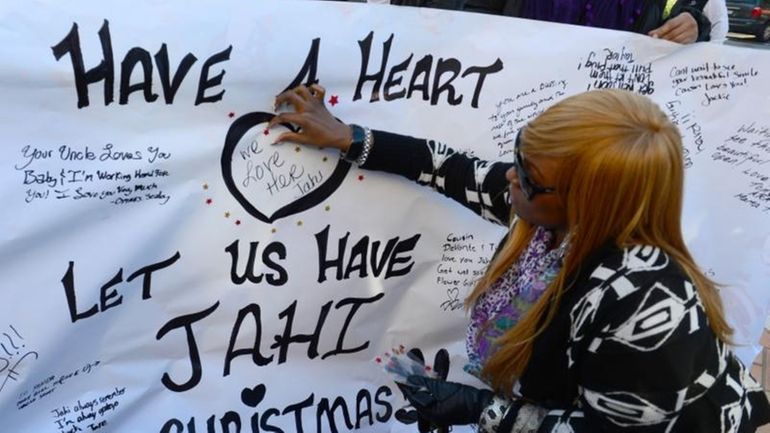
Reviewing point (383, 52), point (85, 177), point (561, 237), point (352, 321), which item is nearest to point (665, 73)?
point (383, 52)

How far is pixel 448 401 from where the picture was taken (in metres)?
1.73

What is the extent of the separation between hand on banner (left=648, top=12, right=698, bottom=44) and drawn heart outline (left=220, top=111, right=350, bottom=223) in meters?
1.12

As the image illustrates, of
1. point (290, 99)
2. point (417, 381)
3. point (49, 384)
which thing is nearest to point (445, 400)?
point (417, 381)

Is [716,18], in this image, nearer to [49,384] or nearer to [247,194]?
[247,194]

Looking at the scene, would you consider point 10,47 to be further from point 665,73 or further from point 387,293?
point 665,73

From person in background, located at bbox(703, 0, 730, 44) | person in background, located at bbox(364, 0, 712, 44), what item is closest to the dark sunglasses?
person in background, located at bbox(364, 0, 712, 44)

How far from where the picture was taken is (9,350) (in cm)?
177

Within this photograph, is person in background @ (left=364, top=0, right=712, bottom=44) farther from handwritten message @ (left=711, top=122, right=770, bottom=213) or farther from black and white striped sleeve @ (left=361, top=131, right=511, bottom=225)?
black and white striped sleeve @ (left=361, top=131, right=511, bottom=225)

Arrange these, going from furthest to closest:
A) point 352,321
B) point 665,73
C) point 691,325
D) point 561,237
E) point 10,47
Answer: point 665,73
point 352,321
point 10,47
point 561,237
point 691,325

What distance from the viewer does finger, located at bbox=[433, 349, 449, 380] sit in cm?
229

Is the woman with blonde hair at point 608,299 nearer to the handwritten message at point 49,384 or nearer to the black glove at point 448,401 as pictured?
the black glove at point 448,401

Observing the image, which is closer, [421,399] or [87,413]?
[421,399]

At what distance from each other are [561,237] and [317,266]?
2.56ft

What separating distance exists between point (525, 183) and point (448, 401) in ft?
1.92
